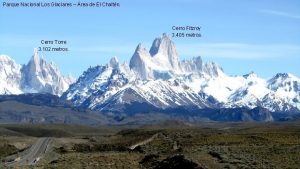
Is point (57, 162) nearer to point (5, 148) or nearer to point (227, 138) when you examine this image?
point (227, 138)

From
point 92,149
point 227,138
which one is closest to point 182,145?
point 227,138

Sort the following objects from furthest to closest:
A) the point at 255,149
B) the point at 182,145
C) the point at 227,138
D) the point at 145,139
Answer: the point at 145,139 < the point at 227,138 < the point at 182,145 < the point at 255,149

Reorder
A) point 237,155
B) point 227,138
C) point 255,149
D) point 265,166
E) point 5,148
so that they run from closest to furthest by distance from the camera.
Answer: point 265,166, point 237,155, point 255,149, point 227,138, point 5,148

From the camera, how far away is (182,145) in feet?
372

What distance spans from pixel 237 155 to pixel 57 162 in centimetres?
2561

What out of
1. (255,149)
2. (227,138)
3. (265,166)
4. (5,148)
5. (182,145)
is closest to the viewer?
(265,166)

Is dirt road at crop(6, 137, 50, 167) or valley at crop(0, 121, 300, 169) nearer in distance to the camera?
valley at crop(0, 121, 300, 169)

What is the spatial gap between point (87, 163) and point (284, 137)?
38358 millimetres

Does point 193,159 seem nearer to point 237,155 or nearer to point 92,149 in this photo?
point 237,155

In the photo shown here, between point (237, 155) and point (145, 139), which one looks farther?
point (145, 139)

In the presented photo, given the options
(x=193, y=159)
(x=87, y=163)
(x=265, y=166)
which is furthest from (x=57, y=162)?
(x=265, y=166)

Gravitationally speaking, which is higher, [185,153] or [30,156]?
[185,153]

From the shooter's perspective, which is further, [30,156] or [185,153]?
[30,156]

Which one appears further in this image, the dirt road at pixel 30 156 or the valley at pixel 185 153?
the dirt road at pixel 30 156
